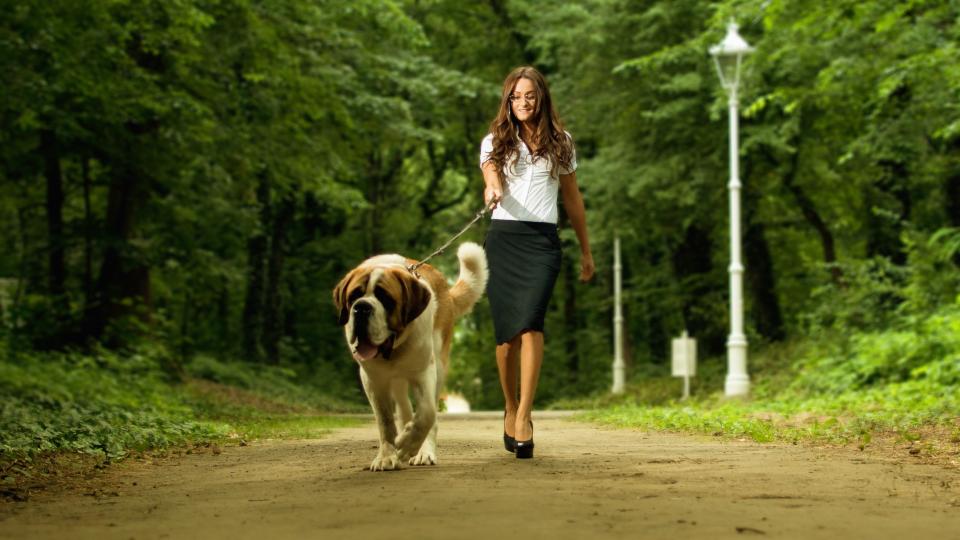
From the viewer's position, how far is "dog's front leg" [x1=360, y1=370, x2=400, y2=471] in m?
6.88

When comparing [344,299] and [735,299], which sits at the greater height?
[735,299]

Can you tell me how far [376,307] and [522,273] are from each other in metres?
1.60

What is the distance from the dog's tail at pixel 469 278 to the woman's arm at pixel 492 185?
0.98 ft

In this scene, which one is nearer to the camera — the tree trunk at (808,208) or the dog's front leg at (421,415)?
the dog's front leg at (421,415)

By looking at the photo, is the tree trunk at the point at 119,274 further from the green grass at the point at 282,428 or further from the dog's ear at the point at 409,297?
the dog's ear at the point at 409,297

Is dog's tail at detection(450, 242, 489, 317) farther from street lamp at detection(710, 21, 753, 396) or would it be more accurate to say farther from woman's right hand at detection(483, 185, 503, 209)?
street lamp at detection(710, 21, 753, 396)

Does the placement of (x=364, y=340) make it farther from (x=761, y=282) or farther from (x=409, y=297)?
(x=761, y=282)

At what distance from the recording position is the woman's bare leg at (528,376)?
7516 millimetres

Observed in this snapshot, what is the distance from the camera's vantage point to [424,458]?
7.17 meters

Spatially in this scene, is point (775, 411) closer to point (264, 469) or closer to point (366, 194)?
point (264, 469)

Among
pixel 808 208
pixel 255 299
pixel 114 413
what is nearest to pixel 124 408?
pixel 114 413

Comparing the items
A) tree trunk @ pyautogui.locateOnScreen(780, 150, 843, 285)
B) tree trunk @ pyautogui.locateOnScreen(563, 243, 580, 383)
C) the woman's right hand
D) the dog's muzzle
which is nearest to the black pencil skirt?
the woman's right hand

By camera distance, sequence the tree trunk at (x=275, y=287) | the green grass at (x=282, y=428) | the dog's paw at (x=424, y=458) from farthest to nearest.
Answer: the tree trunk at (x=275, y=287)
the green grass at (x=282, y=428)
the dog's paw at (x=424, y=458)

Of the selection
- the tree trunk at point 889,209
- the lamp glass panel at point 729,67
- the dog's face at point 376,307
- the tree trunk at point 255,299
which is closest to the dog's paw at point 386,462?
the dog's face at point 376,307
